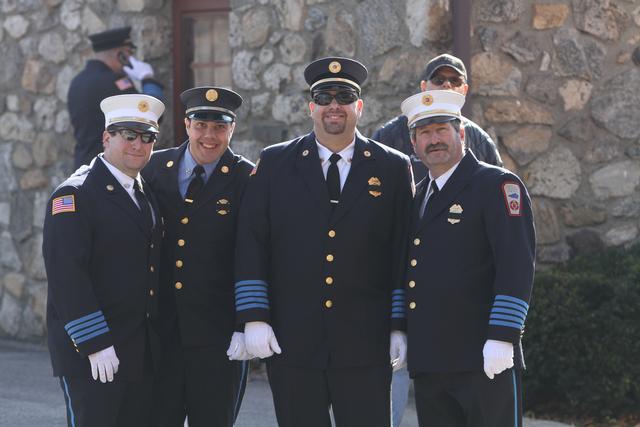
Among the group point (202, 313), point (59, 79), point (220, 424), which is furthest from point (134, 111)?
point (59, 79)

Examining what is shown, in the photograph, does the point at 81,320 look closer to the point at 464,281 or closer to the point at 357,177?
the point at 357,177

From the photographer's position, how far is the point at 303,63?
7102 millimetres

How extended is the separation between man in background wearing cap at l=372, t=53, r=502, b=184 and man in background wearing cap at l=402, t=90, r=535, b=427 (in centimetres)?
90

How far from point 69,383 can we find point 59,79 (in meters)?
4.60

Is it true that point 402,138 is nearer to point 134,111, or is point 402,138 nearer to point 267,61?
point 134,111

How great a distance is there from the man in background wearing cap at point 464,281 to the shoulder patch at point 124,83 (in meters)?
3.39

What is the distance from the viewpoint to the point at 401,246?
446cm

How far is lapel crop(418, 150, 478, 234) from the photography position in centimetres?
429

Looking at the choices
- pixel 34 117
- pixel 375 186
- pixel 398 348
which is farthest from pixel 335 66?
pixel 34 117

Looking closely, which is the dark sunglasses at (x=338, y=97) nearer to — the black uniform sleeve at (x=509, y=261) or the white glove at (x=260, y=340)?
the black uniform sleeve at (x=509, y=261)

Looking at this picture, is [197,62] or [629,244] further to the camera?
[197,62]

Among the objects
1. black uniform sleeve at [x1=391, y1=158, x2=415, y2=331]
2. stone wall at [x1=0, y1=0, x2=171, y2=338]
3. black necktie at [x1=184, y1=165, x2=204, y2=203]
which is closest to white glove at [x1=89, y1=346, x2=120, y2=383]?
black necktie at [x1=184, y1=165, x2=204, y2=203]

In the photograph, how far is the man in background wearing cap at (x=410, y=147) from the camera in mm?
5223

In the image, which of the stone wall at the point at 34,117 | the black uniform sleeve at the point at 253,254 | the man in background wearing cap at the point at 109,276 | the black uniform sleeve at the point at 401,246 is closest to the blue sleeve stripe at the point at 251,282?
the black uniform sleeve at the point at 253,254
